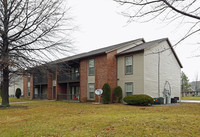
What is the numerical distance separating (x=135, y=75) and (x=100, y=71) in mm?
3964

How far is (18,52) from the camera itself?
15961mm

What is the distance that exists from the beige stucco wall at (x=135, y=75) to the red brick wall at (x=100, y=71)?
1.72 metres

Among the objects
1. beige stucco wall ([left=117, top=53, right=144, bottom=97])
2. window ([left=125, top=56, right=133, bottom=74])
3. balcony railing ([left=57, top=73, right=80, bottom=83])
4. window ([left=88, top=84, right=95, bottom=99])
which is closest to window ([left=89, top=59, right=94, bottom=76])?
window ([left=88, top=84, right=95, bottom=99])

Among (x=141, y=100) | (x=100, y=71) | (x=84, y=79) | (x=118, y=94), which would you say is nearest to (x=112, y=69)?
(x=100, y=71)

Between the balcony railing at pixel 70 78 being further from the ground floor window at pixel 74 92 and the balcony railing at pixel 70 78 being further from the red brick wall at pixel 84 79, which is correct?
the ground floor window at pixel 74 92

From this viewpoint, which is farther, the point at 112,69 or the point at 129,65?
the point at 112,69

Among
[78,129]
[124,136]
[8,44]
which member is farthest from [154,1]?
[8,44]

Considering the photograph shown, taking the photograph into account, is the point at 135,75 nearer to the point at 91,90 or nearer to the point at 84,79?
the point at 91,90

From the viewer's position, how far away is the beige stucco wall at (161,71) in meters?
19.1

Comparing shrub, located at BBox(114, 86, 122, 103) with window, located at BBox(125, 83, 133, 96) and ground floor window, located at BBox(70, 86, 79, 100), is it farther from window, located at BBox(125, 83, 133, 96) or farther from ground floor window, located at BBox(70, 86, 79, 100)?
ground floor window, located at BBox(70, 86, 79, 100)

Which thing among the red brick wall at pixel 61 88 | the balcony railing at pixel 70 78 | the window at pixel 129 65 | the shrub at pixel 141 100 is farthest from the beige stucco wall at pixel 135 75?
the red brick wall at pixel 61 88

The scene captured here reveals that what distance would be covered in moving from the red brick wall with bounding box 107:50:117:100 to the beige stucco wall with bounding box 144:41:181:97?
11.7 ft

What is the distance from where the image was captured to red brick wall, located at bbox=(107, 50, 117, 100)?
66.5 feet

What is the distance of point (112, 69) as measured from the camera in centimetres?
2067
